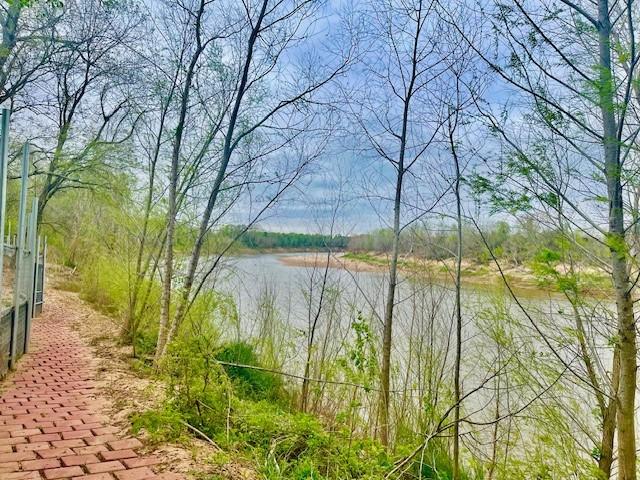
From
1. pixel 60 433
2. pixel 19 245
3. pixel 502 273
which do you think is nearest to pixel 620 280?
pixel 502 273

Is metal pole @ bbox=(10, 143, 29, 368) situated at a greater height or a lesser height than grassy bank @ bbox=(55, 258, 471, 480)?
greater

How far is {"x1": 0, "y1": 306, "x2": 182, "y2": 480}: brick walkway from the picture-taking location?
2.51 metres

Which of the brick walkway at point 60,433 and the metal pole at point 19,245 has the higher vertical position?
the metal pole at point 19,245

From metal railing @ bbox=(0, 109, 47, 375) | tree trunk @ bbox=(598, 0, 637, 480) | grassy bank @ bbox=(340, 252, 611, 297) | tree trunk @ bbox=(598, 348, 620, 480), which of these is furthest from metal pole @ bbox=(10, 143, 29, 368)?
tree trunk @ bbox=(598, 348, 620, 480)

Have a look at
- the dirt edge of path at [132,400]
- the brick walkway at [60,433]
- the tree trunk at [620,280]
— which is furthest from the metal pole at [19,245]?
the tree trunk at [620,280]

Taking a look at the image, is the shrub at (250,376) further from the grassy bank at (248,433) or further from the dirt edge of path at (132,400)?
the grassy bank at (248,433)

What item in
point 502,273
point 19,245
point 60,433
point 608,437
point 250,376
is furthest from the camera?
point 250,376

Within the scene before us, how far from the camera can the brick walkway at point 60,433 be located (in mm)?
2506

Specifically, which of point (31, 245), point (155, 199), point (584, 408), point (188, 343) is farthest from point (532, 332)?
point (31, 245)

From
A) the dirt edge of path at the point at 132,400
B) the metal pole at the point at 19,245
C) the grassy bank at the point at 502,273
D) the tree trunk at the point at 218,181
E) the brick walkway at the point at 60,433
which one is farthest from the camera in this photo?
the metal pole at the point at 19,245

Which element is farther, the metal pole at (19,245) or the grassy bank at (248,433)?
the metal pole at (19,245)

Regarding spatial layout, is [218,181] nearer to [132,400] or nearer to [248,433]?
[132,400]

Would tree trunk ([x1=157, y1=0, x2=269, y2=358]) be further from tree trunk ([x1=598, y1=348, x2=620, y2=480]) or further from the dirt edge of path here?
tree trunk ([x1=598, y1=348, x2=620, y2=480])

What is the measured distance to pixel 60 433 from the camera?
10.0 feet
